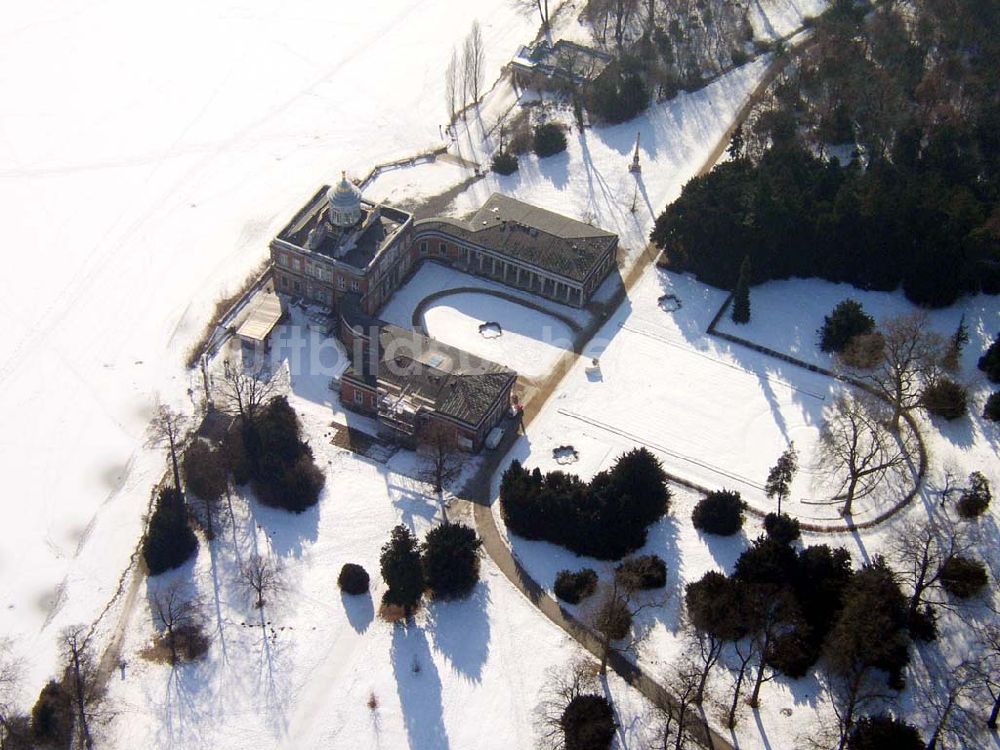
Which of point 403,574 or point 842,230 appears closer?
point 403,574

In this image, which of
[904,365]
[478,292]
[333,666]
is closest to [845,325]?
[904,365]

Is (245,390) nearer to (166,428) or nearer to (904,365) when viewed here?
(166,428)

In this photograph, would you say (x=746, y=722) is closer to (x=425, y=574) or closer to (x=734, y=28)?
(x=425, y=574)

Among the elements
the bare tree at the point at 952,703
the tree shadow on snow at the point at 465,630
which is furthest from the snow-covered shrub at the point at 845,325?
the tree shadow on snow at the point at 465,630

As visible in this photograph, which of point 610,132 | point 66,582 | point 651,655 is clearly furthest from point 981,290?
point 66,582

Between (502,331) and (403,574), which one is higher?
(403,574)
